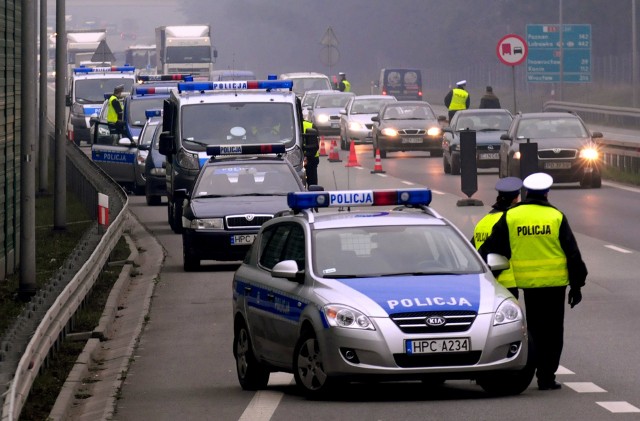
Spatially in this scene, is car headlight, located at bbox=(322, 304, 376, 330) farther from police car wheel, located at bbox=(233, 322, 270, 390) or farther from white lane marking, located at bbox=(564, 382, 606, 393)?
white lane marking, located at bbox=(564, 382, 606, 393)

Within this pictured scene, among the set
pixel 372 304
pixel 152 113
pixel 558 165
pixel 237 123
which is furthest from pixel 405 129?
pixel 372 304

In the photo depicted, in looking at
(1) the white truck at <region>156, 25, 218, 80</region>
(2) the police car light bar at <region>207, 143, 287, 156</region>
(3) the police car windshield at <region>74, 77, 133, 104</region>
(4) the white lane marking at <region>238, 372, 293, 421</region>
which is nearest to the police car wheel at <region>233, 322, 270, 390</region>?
(4) the white lane marking at <region>238, 372, 293, 421</region>

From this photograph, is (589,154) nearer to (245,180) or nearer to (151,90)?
(151,90)

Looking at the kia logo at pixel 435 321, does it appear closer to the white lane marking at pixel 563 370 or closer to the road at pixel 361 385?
the road at pixel 361 385

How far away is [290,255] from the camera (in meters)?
12.3

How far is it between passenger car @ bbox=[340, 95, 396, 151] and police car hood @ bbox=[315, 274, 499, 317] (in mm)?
40266

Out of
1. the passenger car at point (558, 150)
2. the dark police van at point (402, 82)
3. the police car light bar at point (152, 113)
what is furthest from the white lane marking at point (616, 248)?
the dark police van at point (402, 82)

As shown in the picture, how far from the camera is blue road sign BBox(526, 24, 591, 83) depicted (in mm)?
66375

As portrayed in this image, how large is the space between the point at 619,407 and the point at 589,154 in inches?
963

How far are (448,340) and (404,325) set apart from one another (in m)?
0.29

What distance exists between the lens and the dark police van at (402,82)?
285ft

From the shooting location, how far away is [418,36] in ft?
421

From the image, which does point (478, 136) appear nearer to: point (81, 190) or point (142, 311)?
point (81, 190)

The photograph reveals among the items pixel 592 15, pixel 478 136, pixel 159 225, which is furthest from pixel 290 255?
pixel 592 15
